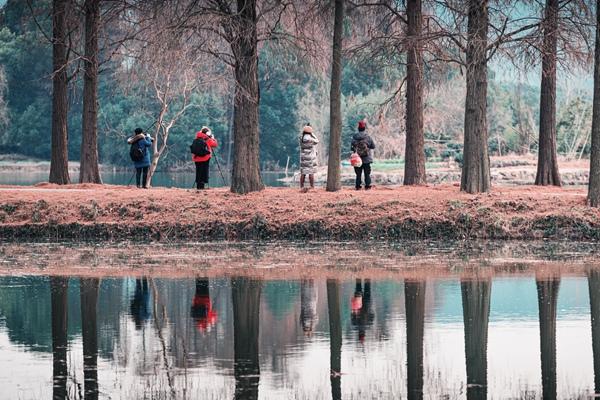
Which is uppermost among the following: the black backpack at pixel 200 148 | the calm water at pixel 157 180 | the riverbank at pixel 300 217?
the black backpack at pixel 200 148

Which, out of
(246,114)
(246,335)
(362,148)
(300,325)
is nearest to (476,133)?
(362,148)

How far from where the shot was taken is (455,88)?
300 feet

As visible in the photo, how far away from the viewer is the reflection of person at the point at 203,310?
57.4ft

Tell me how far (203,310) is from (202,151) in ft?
50.1

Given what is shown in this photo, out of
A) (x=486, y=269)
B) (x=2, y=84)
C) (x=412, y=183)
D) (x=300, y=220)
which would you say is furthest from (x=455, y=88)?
(x=486, y=269)

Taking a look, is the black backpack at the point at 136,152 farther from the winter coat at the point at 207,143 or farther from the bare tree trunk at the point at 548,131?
the bare tree trunk at the point at 548,131

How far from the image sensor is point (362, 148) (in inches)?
1309

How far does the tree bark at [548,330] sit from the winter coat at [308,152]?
38.5ft

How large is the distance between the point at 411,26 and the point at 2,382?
22.6m

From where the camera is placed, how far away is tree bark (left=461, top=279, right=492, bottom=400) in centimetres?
1378

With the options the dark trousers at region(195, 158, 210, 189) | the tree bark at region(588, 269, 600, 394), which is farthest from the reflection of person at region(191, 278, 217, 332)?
the dark trousers at region(195, 158, 210, 189)

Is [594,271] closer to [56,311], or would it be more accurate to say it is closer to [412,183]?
[56,311]

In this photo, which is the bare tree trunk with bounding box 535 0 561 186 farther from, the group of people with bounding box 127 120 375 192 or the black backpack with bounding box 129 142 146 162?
the black backpack with bounding box 129 142 146 162

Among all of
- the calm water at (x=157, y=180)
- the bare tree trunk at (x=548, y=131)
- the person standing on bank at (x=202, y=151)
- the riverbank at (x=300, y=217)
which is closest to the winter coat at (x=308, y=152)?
the riverbank at (x=300, y=217)
